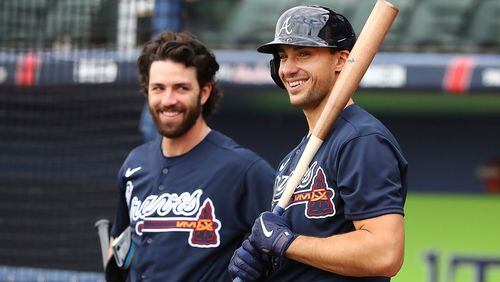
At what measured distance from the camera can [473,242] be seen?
24.3 feet

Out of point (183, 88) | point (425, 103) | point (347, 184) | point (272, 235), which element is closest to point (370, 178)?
point (347, 184)

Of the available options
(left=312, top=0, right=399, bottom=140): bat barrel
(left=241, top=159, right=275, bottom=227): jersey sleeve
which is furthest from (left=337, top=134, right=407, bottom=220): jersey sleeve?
(left=241, top=159, right=275, bottom=227): jersey sleeve

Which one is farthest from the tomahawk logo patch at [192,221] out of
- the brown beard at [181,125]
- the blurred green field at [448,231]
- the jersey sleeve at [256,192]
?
the blurred green field at [448,231]

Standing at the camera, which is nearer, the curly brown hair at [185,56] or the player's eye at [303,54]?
the player's eye at [303,54]

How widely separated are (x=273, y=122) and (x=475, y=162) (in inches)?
65.0

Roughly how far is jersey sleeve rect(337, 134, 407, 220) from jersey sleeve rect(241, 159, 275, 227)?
907mm

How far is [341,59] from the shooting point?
305 centimetres

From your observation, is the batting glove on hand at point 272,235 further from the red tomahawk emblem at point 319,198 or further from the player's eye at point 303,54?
the player's eye at point 303,54

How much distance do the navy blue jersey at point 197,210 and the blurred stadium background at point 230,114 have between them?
7.42 feet

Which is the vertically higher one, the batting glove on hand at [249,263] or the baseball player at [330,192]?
the baseball player at [330,192]

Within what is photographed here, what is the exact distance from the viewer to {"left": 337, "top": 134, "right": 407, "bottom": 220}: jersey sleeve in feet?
8.84

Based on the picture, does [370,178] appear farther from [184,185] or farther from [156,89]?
→ [156,89]

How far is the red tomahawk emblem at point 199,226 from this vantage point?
143 inches

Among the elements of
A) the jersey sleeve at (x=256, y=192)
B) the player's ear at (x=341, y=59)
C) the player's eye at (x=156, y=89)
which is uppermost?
the player's ear at (x=341, y=59)
